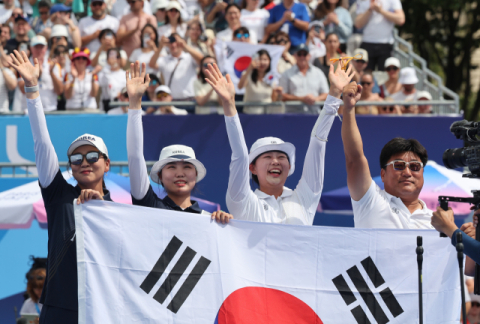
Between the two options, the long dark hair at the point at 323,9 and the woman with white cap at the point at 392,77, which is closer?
the woman with white cap at the point at 392,77

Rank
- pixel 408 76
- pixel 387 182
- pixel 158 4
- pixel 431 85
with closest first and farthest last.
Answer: pixel 387 182 → pixel 408 76 → pixel 431 85 → pixel 158 4

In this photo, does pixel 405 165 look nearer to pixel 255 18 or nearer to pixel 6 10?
pixel 255 18

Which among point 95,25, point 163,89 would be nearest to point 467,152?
point 163,89

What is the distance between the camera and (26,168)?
Answer: 9.34 m

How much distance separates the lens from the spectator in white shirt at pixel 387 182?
442 centimetres

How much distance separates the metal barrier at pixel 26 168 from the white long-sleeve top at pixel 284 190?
4512 millimetres

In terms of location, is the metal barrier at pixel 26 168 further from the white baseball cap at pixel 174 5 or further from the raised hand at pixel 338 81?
the raised hand at pixel 338 81

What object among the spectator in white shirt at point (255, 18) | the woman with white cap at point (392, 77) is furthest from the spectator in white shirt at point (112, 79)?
the woman with white cap at point (392, 77)

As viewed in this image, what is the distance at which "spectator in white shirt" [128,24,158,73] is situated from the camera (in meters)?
10.6

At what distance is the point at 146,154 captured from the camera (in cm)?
982

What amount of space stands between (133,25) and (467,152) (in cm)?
809

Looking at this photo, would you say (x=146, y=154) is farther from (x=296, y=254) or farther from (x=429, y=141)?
(x=296, y=254)

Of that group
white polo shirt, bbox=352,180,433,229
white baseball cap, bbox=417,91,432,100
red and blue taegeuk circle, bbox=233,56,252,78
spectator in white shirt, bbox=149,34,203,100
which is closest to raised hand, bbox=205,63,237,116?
white polo shirt, bbox=352,180,433,229

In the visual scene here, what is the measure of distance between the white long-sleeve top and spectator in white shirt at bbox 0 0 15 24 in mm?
8355
